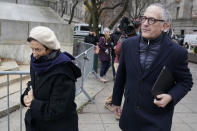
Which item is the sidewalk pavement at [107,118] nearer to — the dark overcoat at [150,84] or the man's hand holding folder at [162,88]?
the dark overcoat at [150,84]

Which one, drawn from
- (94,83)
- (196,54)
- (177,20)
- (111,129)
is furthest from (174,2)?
(111,129)

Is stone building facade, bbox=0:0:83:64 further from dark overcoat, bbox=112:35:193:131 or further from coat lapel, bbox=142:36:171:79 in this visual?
coat lapel, bbox=142:36:171:79

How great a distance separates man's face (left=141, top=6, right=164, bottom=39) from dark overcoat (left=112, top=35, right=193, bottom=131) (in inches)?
4.7

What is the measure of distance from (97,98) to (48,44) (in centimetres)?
420

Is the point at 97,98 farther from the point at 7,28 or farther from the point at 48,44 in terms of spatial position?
the point at 48,44

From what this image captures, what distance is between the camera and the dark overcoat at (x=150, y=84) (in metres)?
2.21

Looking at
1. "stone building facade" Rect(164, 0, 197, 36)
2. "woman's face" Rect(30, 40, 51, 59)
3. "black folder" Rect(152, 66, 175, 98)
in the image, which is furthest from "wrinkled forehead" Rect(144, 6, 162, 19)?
"stone building facade" Rect(164, 0, 197, 36)

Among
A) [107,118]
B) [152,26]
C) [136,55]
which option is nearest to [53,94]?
[136,55]

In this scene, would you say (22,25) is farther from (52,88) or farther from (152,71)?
(152,71)

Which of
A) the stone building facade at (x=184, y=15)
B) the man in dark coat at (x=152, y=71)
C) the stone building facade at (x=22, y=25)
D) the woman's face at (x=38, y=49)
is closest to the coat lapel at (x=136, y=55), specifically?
the man in dark coat at (x=152, y=71)

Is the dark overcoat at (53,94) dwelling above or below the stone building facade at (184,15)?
below

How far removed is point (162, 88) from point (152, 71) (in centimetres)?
18

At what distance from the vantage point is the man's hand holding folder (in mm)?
2113

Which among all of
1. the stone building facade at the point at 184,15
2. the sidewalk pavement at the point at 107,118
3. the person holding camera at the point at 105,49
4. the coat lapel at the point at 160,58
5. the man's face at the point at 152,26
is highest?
the stone building facade at the point at 184,15
